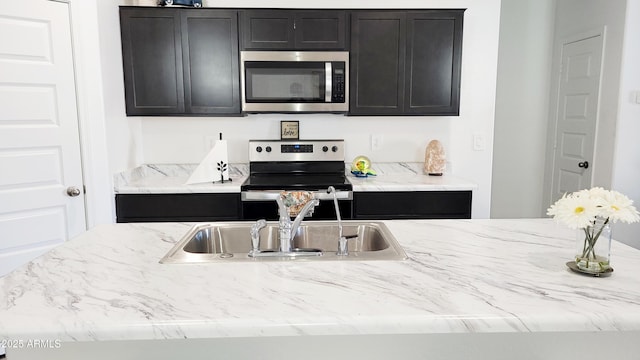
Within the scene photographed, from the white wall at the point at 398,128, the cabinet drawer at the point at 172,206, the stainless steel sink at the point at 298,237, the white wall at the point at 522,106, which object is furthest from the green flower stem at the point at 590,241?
the white wall at the point at 522,106

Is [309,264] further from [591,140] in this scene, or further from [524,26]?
[524,26]

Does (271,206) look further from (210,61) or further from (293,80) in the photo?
(210,61)

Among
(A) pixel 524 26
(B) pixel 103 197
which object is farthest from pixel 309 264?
(A) pixel 524 26

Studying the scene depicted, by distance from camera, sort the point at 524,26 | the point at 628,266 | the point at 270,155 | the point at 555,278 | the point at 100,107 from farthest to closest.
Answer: the point at 524,26 → the point at 270,155 → the point at 100,107 → the point at 628,266 → the point at 555,278

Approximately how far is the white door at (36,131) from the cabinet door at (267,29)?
1.08 meters

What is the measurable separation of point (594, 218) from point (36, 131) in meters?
2.73

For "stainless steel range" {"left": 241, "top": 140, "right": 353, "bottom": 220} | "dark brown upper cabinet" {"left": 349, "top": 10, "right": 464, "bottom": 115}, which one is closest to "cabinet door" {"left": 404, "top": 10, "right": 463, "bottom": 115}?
"dark brown upper cabinet" {"left": 349, "top": 10, "right": 464, "bottom": 115}

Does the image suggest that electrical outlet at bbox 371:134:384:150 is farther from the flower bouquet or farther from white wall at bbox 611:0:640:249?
the flower bouquet

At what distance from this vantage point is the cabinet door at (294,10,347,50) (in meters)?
2.97

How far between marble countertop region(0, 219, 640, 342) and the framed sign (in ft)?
6.38

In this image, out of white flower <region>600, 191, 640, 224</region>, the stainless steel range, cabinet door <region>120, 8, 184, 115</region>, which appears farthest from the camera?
the stainless steel range

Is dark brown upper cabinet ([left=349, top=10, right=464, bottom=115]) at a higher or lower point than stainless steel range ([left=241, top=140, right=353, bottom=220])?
higher

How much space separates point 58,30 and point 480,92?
292 centimetres

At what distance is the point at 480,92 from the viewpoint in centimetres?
337
